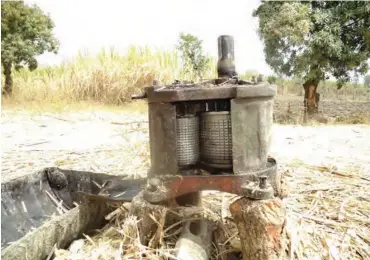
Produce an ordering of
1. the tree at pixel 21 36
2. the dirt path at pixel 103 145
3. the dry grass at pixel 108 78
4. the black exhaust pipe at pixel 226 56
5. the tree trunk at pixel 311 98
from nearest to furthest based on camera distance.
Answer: the black exhaust pipe at pixel 226 56
the dirt path at pixel 103 145
the tree trunk at pixel 311 98
the dry grass at pixel 108 78
the tree at pixel 21 36

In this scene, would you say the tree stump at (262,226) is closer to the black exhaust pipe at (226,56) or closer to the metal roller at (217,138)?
the metal roller at (217,138)

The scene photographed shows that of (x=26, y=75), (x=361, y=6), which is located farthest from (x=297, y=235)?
(x=26, y=75)

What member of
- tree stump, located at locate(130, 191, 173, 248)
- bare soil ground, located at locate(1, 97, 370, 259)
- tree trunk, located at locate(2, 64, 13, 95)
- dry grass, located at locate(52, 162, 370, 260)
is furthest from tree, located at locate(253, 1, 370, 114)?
tree trunk, located at locate(2, 64, 13, 95)

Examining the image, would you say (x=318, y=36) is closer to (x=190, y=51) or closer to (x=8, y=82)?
(x=190, y=51)

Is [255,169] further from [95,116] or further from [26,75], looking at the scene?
[26,75]

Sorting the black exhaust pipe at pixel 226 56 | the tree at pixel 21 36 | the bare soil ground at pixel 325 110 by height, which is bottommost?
the bare soil ground at pixel 325 110

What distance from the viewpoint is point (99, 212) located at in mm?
2670

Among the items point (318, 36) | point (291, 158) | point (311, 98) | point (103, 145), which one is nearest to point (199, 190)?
point (291, 158)

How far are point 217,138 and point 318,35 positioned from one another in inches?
356

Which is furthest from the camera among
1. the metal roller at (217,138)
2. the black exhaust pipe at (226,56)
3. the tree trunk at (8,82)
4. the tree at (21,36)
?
the tree trunk at (8,82)

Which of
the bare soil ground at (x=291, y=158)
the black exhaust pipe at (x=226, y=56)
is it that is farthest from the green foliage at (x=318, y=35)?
the black exhaust pipe at (x=226, y=56)

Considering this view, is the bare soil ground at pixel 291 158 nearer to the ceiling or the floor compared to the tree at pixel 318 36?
nearer to the floor

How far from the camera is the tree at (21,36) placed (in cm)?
1296

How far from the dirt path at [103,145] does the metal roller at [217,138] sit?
0.92m
